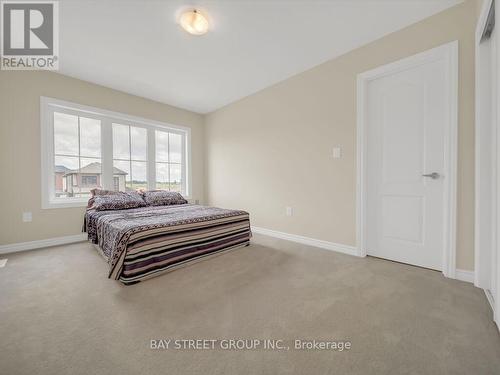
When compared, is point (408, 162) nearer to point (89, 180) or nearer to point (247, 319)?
point (247, 319)

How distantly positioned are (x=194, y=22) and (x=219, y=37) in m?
0.37

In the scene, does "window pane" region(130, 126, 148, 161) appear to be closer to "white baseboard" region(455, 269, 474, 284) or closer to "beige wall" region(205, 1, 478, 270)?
"beige wall" region(205, 1, 478, 270)

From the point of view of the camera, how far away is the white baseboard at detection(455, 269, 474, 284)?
180 centimetres

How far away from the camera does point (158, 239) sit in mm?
1982

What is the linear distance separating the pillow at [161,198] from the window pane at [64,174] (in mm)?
1045

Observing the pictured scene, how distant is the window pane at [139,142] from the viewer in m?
3.85

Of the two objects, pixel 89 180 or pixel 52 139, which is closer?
pixel 52 139

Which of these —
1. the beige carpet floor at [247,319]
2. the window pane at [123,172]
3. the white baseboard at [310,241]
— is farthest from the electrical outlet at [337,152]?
the window pane at [123,172]

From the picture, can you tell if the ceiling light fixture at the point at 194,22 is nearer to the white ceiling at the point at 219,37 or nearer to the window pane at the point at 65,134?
the white ceiling at the point at 219,37

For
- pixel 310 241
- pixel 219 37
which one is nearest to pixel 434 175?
pixel 310 241

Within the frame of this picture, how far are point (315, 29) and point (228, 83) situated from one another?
1565mm

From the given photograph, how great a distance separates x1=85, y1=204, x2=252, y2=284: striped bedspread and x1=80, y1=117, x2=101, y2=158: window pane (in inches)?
44.2

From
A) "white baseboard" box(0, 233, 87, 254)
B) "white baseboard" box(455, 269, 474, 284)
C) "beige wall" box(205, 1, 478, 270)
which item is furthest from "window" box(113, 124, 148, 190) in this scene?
"white baseboard" box(455, 269, 474, 284)

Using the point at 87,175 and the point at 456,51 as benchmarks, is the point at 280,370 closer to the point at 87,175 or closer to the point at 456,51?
the point at 456,51
